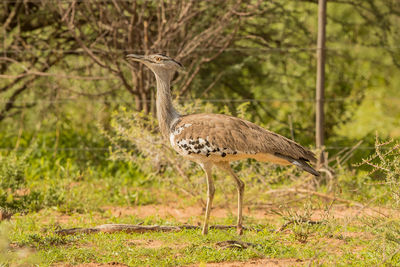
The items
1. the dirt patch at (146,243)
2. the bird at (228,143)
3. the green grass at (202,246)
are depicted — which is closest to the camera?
the green grass at (202,246)

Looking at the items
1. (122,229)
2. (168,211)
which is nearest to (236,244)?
(122,229)

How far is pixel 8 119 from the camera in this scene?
7039 millimetres

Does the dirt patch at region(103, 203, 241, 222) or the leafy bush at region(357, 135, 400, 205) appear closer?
the leafy bush at region(357, 135, 400, 205)

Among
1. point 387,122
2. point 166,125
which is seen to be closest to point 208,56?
point 166,125

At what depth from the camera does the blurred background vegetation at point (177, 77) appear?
6.03 meters

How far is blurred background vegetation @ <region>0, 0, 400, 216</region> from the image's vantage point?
603 centimetres

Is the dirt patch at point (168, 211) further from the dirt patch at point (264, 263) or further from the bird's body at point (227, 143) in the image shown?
the dirt patch at point (264, 263)

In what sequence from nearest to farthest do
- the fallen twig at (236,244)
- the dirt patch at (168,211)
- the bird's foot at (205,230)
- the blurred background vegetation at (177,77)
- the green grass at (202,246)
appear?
the green grass at (202,246) → the fallen twig at (236,244) → the bird's foot at (205,230) → the dirt patch at (168,211) → the blurred background vegetation at (177,77)

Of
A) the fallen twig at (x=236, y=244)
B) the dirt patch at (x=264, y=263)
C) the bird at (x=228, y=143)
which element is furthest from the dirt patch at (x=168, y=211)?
the dirt patch at (x=264, y=263)

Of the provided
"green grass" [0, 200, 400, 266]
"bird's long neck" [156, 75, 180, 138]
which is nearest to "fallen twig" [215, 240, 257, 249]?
"green grass" [0, 200, 400, 266]

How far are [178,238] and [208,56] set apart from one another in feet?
9.94

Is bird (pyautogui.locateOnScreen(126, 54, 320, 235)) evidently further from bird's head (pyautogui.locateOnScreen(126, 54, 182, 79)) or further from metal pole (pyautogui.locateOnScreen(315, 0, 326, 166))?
metal pole (pyautogui.locateOnScreen(315, 0, 326, 166))

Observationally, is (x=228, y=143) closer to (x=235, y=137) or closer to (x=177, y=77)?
(x=235, y=137)

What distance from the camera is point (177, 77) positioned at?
6359mm
